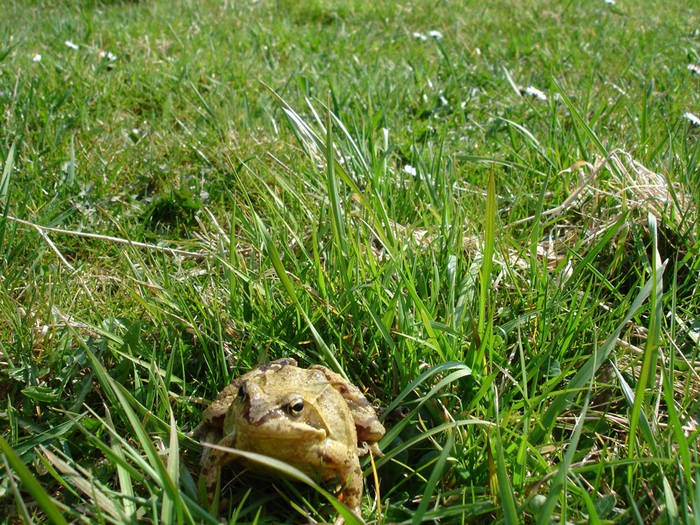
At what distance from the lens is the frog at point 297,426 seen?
1431 mm

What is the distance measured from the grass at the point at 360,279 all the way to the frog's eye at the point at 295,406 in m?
0.26

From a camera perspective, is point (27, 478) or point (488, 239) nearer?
point (27, 478)

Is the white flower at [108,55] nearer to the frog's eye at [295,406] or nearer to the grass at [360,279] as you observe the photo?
the grass at [360,279]

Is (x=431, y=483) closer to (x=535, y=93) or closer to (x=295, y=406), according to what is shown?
(x=295, y=406)

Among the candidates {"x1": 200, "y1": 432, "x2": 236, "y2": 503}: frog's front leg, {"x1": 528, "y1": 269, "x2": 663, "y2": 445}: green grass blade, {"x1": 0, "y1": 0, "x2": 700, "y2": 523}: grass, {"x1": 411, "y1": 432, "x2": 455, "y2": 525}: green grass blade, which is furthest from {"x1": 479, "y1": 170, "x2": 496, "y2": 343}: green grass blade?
{"x1": 200, "y1": 432, "x2": 236, "y2": 503}: frog's front leg

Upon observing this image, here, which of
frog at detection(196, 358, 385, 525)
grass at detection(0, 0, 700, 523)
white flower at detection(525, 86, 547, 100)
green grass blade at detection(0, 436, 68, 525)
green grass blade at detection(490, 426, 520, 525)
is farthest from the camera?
white flower at detection(525, 86, 547, 100)

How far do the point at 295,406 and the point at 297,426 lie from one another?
5 cm

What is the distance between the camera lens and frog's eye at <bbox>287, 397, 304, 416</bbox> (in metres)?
1.44

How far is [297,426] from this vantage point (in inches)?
56.1

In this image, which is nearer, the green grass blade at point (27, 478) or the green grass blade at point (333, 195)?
the green grass blade at point (27, 478)

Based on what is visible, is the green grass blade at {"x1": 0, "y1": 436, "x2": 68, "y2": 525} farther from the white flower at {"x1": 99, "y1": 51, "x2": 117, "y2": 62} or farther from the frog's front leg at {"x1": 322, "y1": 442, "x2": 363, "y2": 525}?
the white flower at {"x1": 99, "y1": 51, "x2": 117, "y2": 62}

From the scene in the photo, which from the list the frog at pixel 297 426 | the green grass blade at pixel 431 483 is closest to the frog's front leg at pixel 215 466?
the frog at pixel 297 426

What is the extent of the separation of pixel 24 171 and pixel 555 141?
281 cm

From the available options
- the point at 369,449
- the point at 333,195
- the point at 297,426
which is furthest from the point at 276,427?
the point at 333,195
